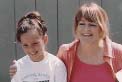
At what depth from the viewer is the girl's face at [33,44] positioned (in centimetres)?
298

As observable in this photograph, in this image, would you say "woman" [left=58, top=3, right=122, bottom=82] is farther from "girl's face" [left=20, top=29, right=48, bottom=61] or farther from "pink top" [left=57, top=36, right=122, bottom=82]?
"girl's face" [left=20, top=29, right=48, bottom=61]

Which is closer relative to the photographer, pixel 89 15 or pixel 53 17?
pixel 89 15

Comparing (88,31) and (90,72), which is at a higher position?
(88,31)

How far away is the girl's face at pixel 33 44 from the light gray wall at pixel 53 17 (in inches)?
77.0

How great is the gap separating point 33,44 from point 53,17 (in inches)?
80.3

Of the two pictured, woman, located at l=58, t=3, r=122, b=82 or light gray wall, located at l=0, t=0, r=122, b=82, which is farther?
light gray wall, located at l=0, t=0, r=122, b=82

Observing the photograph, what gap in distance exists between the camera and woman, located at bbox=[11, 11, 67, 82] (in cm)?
299

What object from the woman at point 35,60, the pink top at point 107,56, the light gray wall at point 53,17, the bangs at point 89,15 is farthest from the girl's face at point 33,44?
the light gray wall at point 53,17

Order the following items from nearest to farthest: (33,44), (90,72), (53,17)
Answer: (33,44)
(90,72)
(53,17)

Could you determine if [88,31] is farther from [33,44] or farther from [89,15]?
[33,44]

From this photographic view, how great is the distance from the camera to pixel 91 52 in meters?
3.13

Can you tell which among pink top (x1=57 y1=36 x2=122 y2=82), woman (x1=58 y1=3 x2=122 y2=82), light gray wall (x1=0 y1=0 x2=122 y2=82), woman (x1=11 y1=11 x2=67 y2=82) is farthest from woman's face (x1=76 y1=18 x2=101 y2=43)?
light gray wall (x1=0 y1=0 x2=122 y2=82)

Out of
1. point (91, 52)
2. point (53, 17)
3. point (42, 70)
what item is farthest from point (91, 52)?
point (53, 17)

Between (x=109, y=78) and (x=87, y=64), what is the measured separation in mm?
177
